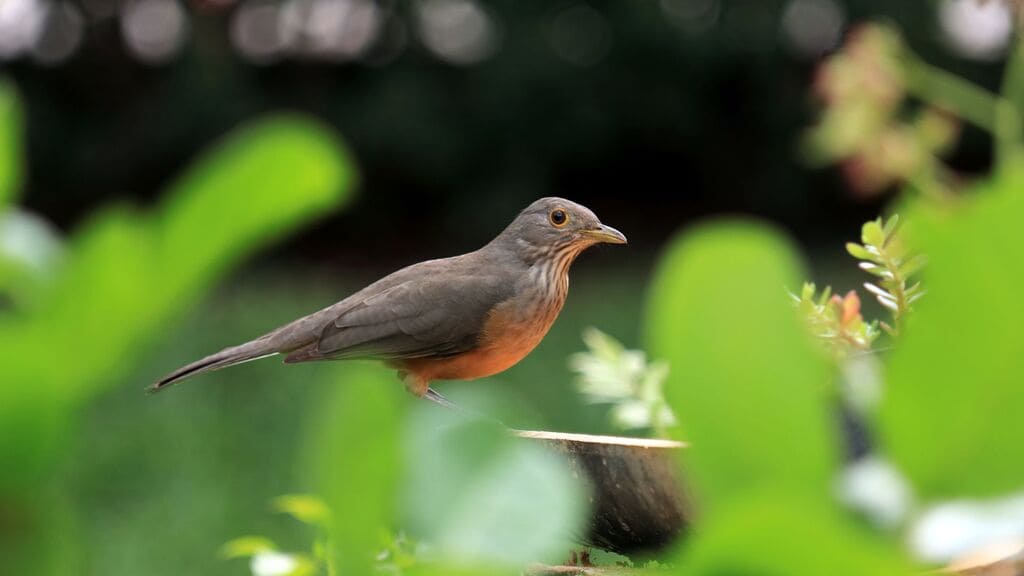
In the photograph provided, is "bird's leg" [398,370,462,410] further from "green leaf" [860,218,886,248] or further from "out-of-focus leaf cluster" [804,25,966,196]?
"out-of-focus leaf cluster" [804,25,966,196]

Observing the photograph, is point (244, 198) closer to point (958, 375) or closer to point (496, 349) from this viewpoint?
point (958, 375)

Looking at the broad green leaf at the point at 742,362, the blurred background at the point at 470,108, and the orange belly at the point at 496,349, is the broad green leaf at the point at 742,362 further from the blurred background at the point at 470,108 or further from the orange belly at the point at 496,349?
the blurred background at the point at 470,108

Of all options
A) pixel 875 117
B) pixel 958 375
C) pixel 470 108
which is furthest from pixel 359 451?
pixel 470 108

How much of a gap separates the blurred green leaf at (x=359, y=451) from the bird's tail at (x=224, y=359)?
6.34ft

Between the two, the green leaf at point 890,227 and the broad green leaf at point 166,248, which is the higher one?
the green leaf at point 890,227

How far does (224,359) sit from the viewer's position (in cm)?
265

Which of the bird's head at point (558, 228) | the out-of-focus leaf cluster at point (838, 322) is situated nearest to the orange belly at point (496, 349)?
the bird's head at point (558, 228)

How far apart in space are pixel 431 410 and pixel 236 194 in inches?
4.8

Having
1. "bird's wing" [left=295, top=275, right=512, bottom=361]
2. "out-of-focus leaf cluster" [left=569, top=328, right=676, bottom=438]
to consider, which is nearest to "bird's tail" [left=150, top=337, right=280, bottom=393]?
"bird's wing" [left=295, top=275, right=512, bottom=361]

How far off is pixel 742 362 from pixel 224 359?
2295 mm

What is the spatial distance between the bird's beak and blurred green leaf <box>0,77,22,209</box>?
5.68 feet

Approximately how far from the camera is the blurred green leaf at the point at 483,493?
470 mm

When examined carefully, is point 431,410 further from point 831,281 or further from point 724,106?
point 724,106

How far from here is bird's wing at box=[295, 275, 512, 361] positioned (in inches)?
103
